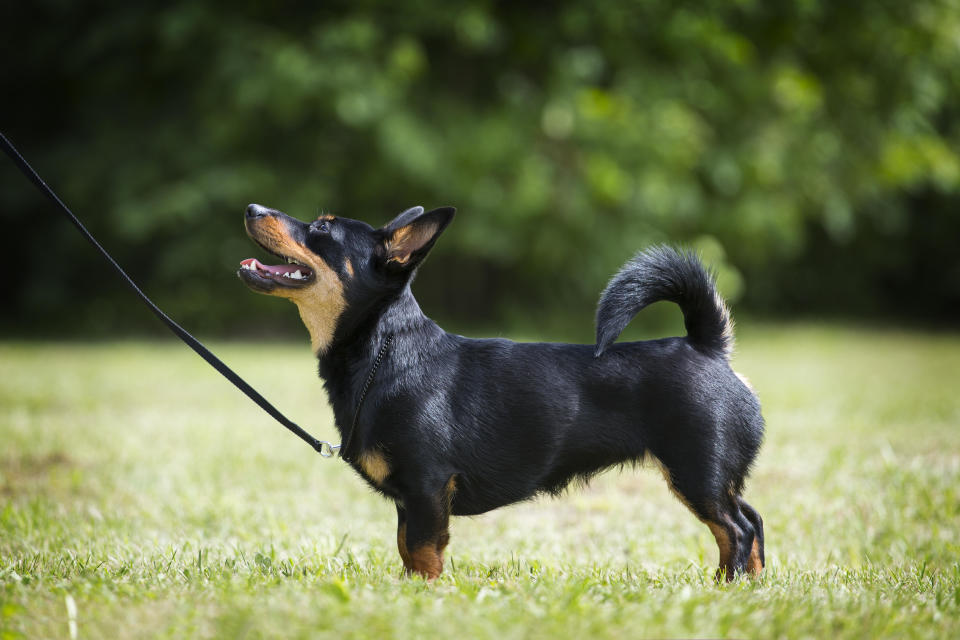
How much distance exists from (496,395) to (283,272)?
958 millimetres

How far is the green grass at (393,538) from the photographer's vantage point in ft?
8.27

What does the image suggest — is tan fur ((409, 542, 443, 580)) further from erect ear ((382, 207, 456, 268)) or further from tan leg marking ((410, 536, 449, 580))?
erect ear ((382, 207, 456, 268))

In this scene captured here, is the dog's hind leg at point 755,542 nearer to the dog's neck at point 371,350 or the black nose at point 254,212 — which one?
the dog's neck at point 371,350

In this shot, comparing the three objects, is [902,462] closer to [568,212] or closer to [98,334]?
[568,212]

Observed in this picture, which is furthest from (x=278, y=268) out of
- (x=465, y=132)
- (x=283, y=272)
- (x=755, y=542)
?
(x=465, y=132)

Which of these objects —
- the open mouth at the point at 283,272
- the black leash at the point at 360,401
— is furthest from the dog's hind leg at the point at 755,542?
the open mouth at the point at 283,272

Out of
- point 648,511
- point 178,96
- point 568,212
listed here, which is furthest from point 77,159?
point 648,511

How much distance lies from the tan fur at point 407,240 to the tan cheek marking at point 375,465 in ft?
2.44

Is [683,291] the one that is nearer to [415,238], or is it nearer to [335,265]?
[415,238]

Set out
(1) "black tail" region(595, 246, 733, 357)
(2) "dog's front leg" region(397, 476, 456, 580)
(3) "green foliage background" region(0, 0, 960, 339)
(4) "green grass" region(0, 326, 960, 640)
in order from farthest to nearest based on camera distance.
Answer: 1. (3) "green foliage background" region(0, 0, 960, 339)
2. (1) "black tail" region(595, 246, 733, 357)
3. (2) "dog's front leg" region(397, 476, 456, 580)
4. (4) "green grass" region(0, 326, 960, 640)

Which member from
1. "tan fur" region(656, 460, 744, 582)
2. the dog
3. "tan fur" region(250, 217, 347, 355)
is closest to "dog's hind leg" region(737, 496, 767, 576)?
the dog

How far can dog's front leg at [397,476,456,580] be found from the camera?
300 cm

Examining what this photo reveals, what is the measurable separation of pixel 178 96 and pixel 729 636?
1591cm

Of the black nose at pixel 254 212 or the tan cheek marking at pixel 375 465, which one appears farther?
the black nose at pixel 254 212
